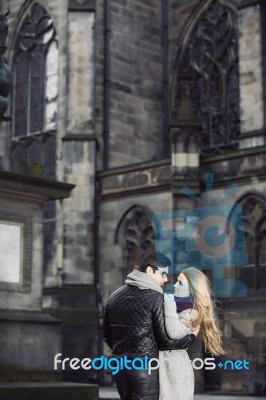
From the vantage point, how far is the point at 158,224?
69.1ft

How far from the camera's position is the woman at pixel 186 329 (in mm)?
5508

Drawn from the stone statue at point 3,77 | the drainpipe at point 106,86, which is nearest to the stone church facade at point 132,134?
the drainpipe at point 106,86

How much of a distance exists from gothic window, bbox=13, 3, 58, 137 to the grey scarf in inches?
764

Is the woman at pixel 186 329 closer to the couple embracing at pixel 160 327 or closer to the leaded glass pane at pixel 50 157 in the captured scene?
the couple embracing at pixel 160 327

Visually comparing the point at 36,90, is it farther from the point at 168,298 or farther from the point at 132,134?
the point at 168,298

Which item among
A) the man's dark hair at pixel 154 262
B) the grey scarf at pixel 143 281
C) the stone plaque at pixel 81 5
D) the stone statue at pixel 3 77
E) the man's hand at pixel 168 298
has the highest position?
the stone plaque at pixel 81 5

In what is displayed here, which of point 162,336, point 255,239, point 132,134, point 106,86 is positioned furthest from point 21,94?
point 162,336

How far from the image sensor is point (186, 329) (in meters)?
5.55

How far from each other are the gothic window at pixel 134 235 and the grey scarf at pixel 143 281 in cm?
1572

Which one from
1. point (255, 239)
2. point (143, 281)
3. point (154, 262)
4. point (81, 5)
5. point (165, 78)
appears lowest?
point (143, 281)

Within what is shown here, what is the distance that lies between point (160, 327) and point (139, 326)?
150 mm

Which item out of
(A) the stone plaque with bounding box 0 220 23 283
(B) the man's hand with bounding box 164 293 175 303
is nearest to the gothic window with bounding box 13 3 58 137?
(A) the stone plaque with bounding box 0 220 23 283

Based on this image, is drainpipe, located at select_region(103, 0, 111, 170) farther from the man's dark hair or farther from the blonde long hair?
the blonde long hair

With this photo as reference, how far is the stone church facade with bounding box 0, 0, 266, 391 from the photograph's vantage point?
1978cm
